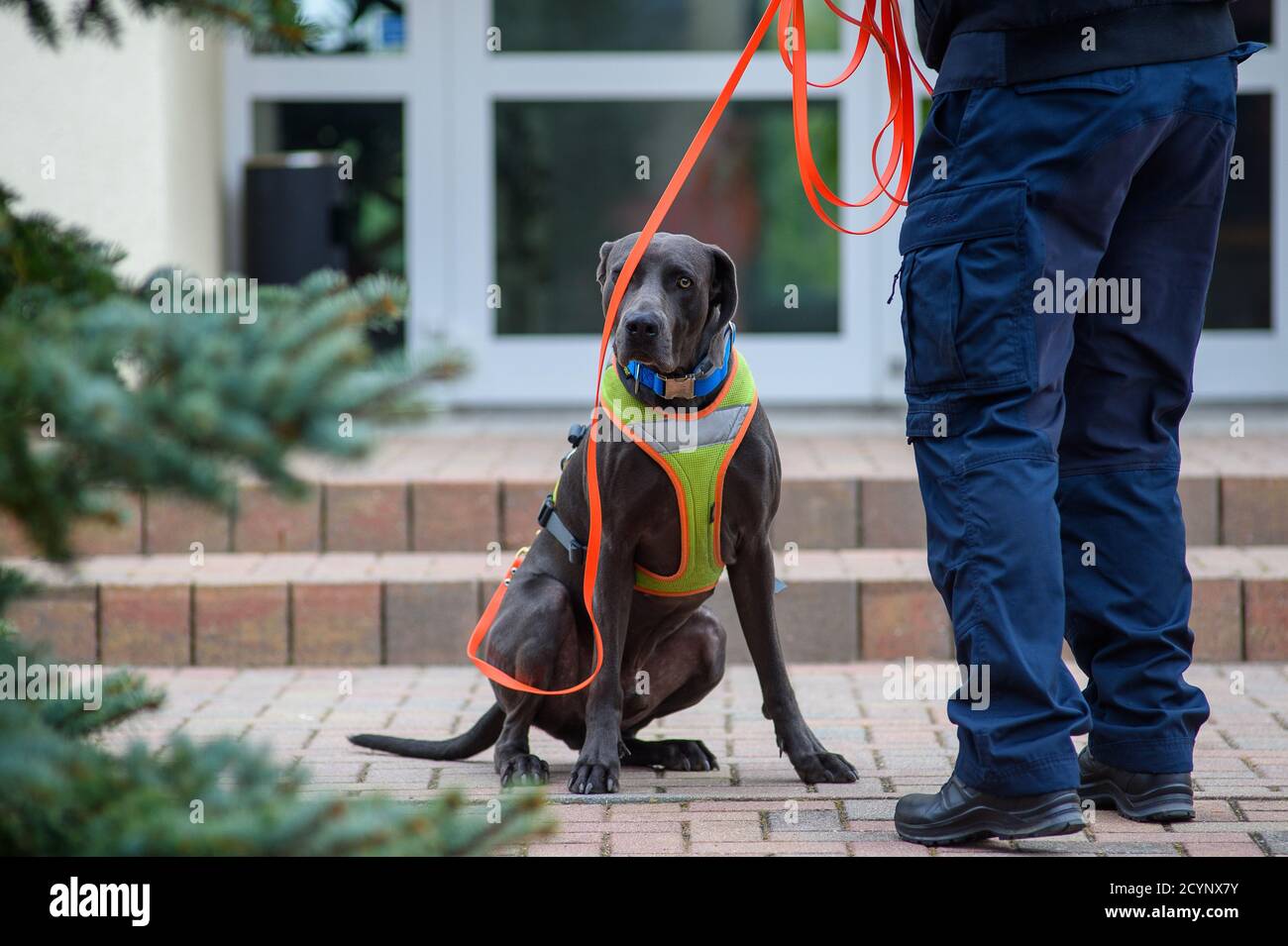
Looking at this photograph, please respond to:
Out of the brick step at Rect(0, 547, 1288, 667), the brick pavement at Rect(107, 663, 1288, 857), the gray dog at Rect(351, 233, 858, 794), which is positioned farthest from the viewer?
the brick step at Rect(0, 547, 1288, 667)

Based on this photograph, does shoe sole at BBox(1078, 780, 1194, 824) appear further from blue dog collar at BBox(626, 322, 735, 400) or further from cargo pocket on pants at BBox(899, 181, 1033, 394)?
blue dog collar at BBox(626, 322, 735, 400)

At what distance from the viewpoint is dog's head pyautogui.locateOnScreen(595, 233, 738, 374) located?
327 centimetres

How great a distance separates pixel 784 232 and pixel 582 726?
3.94 meters

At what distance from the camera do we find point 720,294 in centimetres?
348

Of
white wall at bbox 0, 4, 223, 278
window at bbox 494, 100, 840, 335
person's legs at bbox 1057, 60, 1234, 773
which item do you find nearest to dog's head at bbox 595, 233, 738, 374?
person's legs at bbox 1057, 60, 1234, 773

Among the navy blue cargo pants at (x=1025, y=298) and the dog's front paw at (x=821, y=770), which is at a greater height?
the navy blue cargo pants at (x=1025, y=298)

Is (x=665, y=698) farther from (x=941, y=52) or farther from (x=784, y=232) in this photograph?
(x=784, y=232)

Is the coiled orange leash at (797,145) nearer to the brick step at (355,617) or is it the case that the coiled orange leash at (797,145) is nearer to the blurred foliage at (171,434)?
the brick step at (355,617)

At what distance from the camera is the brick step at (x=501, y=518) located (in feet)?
17.0

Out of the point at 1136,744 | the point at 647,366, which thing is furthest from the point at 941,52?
the point at 1136,744

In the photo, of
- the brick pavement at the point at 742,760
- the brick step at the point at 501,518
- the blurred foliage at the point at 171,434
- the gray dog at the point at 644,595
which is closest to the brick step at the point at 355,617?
the brick pavement at the point at 742,760

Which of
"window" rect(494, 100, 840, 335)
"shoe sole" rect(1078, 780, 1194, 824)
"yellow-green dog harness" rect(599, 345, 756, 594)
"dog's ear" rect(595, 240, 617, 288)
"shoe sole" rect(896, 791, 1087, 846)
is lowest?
"shoe sole" rect(1078, 780, 1194, 824)

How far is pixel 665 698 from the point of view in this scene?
363 centimetres

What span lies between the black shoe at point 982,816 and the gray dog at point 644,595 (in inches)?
22.5
